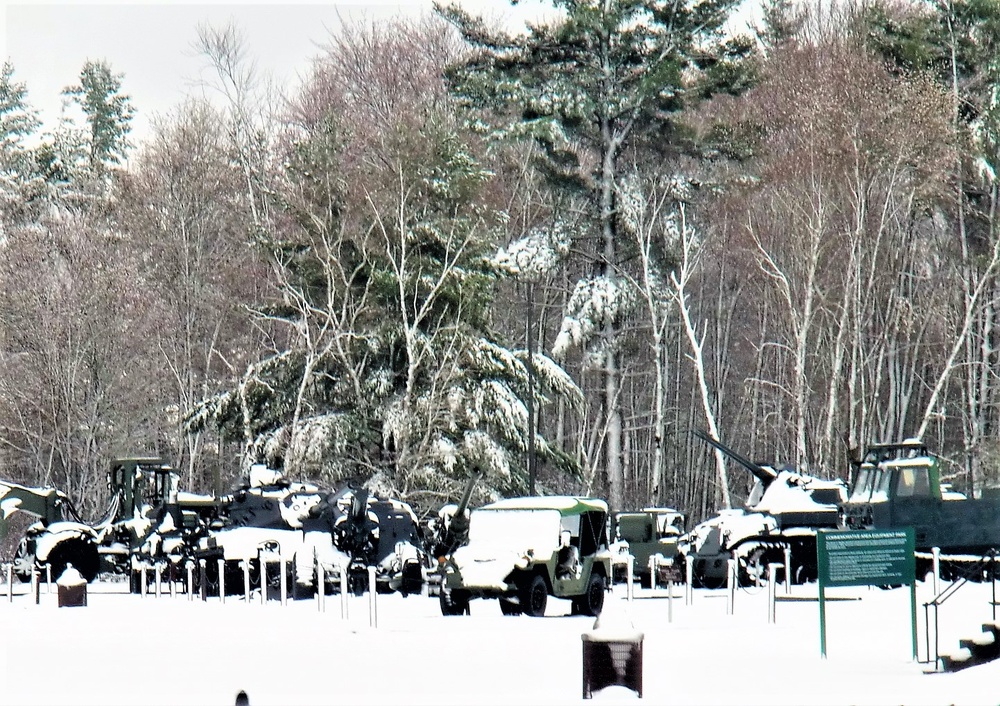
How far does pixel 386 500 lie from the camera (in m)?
32.8

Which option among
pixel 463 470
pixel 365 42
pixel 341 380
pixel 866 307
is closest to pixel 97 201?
pixel 365 42

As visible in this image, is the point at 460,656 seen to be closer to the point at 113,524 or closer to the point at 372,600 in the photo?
the point at 372,600

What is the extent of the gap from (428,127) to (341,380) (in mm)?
6983

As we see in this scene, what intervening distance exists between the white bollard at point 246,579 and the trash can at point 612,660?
16.1 m

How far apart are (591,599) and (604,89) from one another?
2610 centimetres

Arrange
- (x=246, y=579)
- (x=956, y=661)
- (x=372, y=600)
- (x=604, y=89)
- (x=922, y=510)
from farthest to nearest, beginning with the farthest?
(x=604, y=89) < (x=922, y=510) < (x=246, y=579) < (x=372, y=600) < (x=956, y=661)

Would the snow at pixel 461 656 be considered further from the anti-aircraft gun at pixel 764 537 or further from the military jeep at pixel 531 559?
the anti-aircraft gun at pixel 764 537

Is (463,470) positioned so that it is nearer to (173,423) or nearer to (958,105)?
(173,423)

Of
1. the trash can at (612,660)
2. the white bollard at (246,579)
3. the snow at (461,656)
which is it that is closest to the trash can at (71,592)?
the snow at (461,656)

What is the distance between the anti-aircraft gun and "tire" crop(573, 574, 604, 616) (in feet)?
24.1

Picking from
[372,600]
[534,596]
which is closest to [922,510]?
[534,596]

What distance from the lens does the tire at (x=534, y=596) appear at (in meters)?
24.8

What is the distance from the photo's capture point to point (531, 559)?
24812 mm

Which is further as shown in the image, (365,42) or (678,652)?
(365,42)
